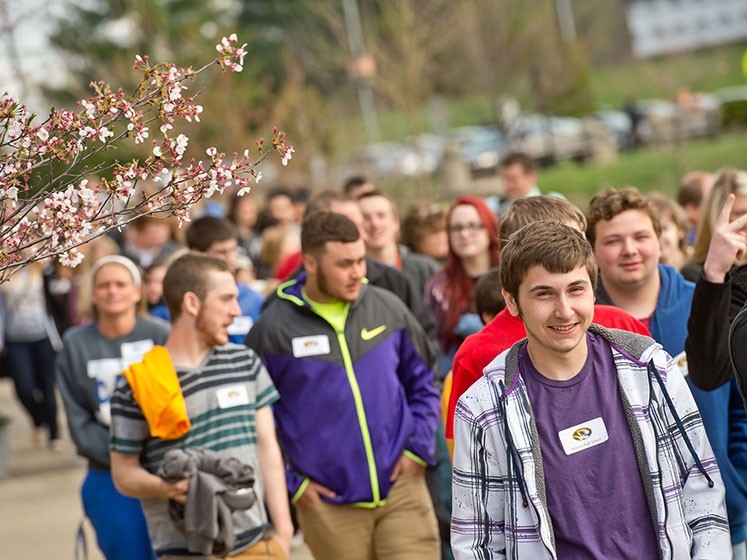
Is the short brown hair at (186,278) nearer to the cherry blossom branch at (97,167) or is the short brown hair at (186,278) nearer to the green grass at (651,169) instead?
the cherry blossom branch at (97,167)

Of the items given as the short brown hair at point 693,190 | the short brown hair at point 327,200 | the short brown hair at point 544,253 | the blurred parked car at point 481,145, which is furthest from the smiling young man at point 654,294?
the blurred parked car at point 481,145

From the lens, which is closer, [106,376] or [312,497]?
[312,497]

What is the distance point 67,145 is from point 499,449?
1.59 metres

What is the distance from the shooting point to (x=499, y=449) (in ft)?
12.8

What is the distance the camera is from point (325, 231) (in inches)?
252

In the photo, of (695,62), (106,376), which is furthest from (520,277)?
(695,62)

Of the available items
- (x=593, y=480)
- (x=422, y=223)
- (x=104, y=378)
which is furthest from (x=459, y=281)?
(x=593, y=480)

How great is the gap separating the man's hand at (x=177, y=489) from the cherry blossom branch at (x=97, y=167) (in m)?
1.90

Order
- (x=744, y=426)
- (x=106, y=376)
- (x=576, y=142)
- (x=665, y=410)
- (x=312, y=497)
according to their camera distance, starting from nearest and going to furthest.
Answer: (x=665, y=410) → (x=744, y=426) → (x=312, y=497) → (x=106, y=376) → (x=576, y=142)

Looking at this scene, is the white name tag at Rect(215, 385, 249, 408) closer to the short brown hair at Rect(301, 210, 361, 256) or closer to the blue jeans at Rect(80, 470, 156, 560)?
the short brown hair at Rect(301, 210, 361, 256)

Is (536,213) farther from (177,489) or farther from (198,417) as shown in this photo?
(177,489)

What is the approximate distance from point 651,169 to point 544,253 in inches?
1011

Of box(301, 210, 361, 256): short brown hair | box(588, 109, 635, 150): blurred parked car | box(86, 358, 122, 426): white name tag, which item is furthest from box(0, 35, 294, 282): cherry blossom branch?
box(588, 109, 635, 150): blurred parked car

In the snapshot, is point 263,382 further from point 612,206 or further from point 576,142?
point 576,142
